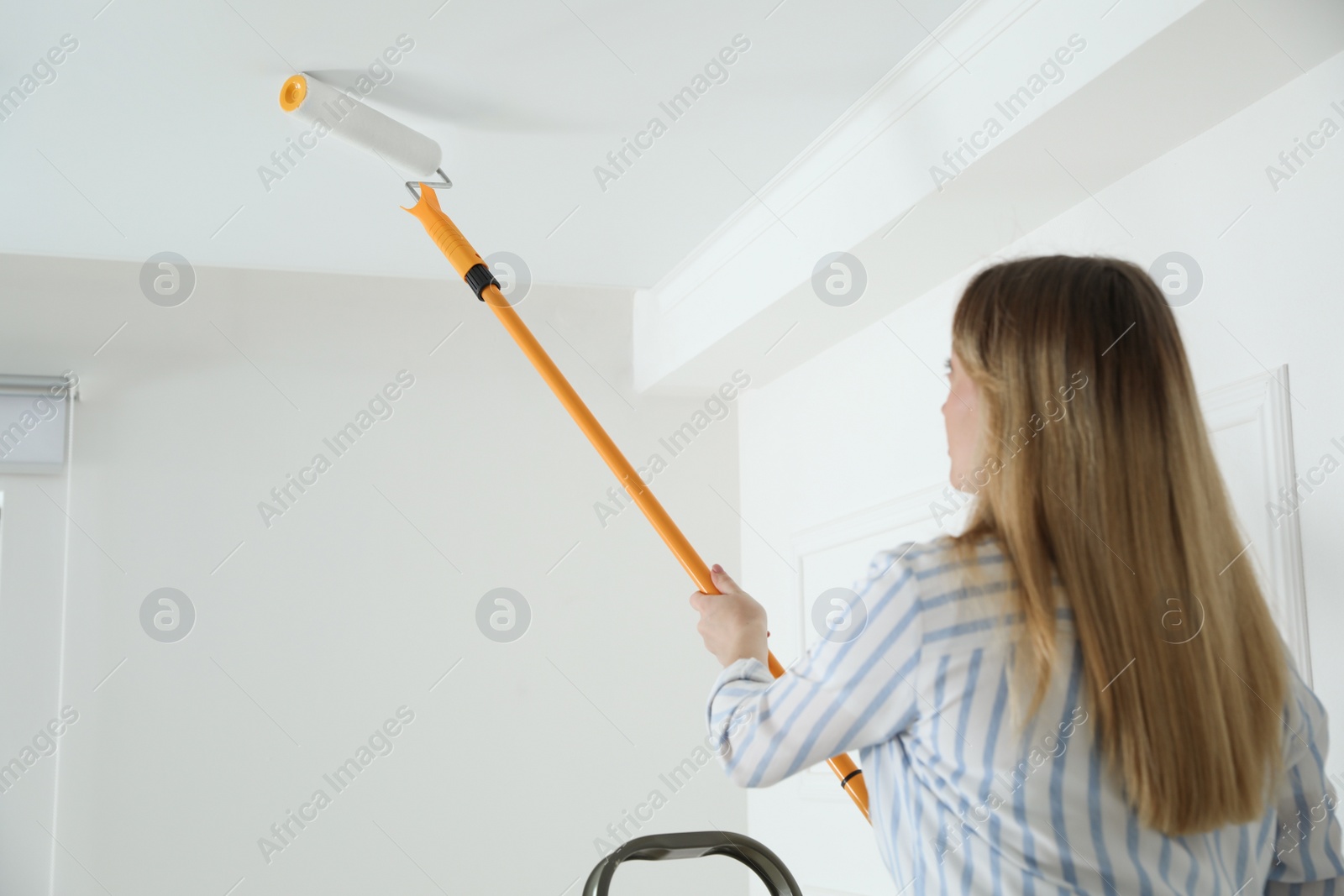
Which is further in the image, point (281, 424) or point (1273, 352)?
point (281, 424)

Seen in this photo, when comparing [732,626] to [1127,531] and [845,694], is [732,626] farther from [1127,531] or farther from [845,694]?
[1127,531]

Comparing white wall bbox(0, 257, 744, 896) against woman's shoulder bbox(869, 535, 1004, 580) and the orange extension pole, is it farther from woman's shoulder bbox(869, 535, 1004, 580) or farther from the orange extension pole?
woman's shoulder bbox(869, 535, 1004, 580)

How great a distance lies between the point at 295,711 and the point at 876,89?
5.45 feet

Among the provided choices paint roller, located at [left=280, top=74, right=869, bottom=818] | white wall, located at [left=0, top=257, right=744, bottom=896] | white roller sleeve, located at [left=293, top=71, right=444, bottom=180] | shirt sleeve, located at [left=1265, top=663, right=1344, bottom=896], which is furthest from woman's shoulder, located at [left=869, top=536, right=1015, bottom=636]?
white wall, located at [left=0, top=257, right=744, bottom=896]

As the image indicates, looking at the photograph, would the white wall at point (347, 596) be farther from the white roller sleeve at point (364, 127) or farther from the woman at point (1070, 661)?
the woman at point (1070, 661)

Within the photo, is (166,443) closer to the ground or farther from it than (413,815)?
farther from it

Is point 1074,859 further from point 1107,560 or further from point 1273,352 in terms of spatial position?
point 1273,352

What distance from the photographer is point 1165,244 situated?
1522 mm

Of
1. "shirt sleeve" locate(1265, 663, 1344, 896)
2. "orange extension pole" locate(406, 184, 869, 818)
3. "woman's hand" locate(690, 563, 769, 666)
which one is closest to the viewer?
"shirt sleeve" locate(1265, 663, 1344, 896)

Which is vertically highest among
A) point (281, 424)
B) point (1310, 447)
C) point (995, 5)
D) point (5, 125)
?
point (5, 125)

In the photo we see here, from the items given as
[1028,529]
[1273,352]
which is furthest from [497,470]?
[1028,529]

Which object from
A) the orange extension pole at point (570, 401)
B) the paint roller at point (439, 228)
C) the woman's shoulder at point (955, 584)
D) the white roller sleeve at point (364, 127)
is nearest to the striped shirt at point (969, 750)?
the woman's shoulder at point (955, 584)

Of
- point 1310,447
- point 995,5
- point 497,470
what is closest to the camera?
point 1310,447

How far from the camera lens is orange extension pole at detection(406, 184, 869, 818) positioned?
54.4 inches
